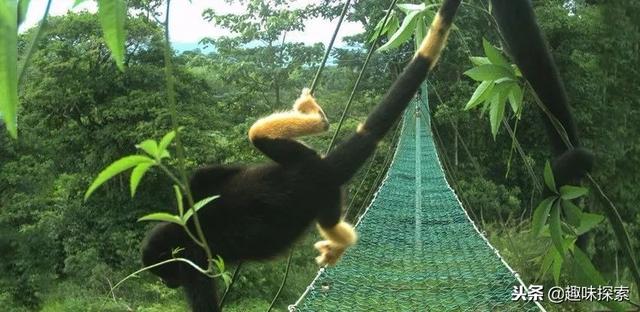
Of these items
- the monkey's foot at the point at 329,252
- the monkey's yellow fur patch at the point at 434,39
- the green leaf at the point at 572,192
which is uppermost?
the monkey's yellow fur patch at the point at 434,39

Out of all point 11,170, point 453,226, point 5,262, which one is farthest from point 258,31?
point 453,226

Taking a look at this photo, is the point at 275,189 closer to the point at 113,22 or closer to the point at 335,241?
the point at 335,241

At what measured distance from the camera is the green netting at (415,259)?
122 inches

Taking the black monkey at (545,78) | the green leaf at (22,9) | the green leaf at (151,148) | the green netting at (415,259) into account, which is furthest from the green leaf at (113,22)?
the green netting at (415,259)

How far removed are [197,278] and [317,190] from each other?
1.08 feet

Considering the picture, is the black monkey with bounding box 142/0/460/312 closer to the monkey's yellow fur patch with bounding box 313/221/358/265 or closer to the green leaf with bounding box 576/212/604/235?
the monkey's yellow fur patch with bounding box 313/221/358/265

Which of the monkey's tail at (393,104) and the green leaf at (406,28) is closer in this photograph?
the green leaf at (406,28)

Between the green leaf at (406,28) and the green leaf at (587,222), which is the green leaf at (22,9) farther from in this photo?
the green leaf at (406,28)

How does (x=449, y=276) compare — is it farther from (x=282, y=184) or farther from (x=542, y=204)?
(x=542, y=204)

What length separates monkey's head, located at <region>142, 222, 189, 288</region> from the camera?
1333 millimetres

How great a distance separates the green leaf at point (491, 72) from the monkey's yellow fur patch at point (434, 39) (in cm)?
50

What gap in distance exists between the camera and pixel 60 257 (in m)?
A: 7.05

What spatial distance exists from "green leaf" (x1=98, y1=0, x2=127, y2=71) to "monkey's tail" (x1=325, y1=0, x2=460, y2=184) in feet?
2.95

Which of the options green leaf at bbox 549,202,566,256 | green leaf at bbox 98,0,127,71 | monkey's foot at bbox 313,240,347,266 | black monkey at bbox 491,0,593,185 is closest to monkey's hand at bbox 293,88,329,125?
monkey's foot at bbox 313,240,347,266
